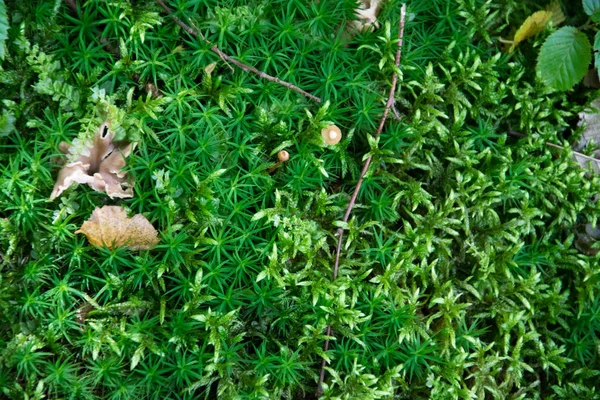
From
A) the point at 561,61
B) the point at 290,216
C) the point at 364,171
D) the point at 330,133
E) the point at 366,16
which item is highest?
the point at 366,16

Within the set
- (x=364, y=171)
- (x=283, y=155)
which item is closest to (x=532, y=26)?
(x=364, y=171)

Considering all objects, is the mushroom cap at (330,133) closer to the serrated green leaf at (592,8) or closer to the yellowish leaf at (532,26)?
the yellowish leaf at (532,26)

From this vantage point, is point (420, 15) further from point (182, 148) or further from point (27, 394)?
point (27, 394)

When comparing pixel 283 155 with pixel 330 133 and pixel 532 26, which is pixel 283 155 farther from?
pixel 532 26

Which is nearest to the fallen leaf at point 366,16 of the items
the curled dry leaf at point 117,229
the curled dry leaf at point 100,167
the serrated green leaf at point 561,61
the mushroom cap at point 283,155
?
the mushroom cap at point 283,155

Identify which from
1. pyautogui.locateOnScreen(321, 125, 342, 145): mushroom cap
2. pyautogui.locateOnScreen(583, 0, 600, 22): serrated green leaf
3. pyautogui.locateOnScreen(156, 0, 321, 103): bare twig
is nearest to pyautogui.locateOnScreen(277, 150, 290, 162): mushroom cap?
pyautogui.locateOnScreen(321, 125, 342, 145): mushroom cap

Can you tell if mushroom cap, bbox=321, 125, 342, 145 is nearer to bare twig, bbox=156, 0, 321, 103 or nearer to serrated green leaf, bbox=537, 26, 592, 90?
bare twig, bbox=156, 0, 321, 103
